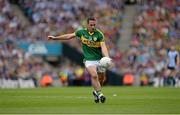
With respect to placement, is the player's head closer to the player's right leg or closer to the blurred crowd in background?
the player's right leg

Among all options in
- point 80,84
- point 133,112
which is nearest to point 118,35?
point 80,84

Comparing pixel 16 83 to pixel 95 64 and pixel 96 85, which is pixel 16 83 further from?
pixel 96 85

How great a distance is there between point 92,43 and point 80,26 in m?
24.6

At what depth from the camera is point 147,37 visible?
44.6 metres

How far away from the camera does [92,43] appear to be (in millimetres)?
20688

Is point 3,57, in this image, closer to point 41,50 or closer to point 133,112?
point 41,50

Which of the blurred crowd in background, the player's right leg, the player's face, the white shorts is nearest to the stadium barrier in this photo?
the blurred crowd in background

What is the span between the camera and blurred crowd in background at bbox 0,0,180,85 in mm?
42938

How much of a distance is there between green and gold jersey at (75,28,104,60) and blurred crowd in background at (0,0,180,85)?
21150mm

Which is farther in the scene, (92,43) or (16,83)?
(16,83)

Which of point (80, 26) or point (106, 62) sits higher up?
point (80, 26)

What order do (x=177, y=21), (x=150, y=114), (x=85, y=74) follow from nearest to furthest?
(x=150, y=114)
(x=85, y=74)
(x=177, y=21)

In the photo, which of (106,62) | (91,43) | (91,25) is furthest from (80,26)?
(106,62)

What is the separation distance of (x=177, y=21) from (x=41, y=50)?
335 inches
